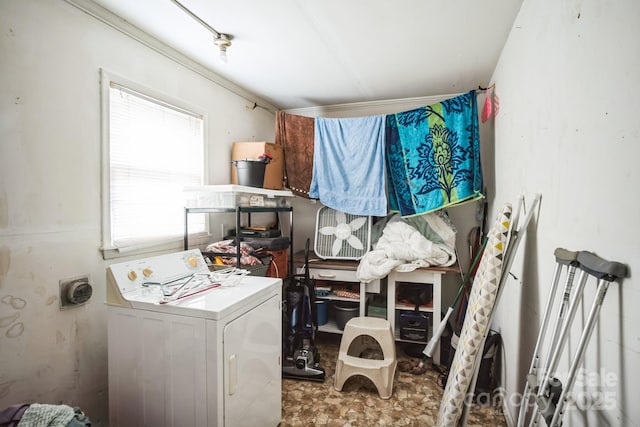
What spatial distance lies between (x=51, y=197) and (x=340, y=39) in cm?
186

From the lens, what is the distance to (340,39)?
→ 210 centimetres

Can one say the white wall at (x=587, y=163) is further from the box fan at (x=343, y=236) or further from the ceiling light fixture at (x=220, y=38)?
the ceiling light fixture at (x=220, y=38)

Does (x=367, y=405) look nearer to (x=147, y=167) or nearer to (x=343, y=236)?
(x=343, y=236)

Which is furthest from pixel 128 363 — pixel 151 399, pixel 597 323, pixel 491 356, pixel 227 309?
pixel 491 356

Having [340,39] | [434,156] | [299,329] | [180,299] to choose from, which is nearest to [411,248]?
[434,156]

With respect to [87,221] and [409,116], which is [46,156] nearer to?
[87,221]

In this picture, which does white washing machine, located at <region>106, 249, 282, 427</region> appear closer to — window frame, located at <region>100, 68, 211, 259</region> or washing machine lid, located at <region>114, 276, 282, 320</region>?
washing machine lid, located at <region>114, 276, 282, 320</region>

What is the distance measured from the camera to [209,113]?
8.65ft

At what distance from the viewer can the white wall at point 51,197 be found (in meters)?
1.41

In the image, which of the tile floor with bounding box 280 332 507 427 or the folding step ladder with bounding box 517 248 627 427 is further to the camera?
the tile floor with bounding box 280 332 507 427

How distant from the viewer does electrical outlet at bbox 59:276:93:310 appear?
5.28 feet

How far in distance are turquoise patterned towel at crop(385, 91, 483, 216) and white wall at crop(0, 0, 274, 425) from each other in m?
2.08

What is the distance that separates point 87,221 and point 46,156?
370mm

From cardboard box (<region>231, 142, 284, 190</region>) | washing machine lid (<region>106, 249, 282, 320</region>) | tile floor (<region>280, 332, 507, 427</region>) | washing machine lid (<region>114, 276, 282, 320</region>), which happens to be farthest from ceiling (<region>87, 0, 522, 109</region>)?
tile floor (<region>280, 332, 507, 427</region>)
